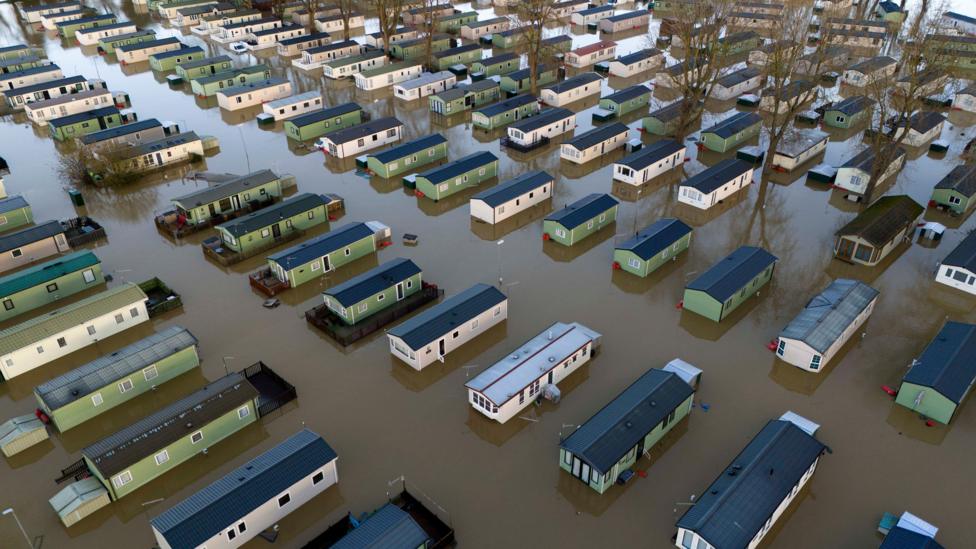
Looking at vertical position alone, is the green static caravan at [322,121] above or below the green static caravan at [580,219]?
→ above

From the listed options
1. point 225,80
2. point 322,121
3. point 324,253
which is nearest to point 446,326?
point 324,253

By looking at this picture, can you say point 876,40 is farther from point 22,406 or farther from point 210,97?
point 22,406

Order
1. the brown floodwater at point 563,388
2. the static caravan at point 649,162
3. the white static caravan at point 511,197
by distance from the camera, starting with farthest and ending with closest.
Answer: the static caravan at point 649,162, the white static caravan at point 511,197, the brown floodwater at point 563,388

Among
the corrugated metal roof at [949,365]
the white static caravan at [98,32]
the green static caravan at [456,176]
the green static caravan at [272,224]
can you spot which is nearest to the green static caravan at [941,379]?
the corrugated metal roof at [949,365]

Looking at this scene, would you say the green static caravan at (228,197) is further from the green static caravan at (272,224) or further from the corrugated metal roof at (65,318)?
the corrugated metal roof at (65,318)

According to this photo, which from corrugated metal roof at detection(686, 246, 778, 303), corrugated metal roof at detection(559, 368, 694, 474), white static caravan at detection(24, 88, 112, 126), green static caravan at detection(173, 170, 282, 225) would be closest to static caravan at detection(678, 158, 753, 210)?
corrugated metal roof at detection(686, 246, 778, 303)

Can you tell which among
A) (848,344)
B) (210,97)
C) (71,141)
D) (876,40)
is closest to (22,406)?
(71,141)
